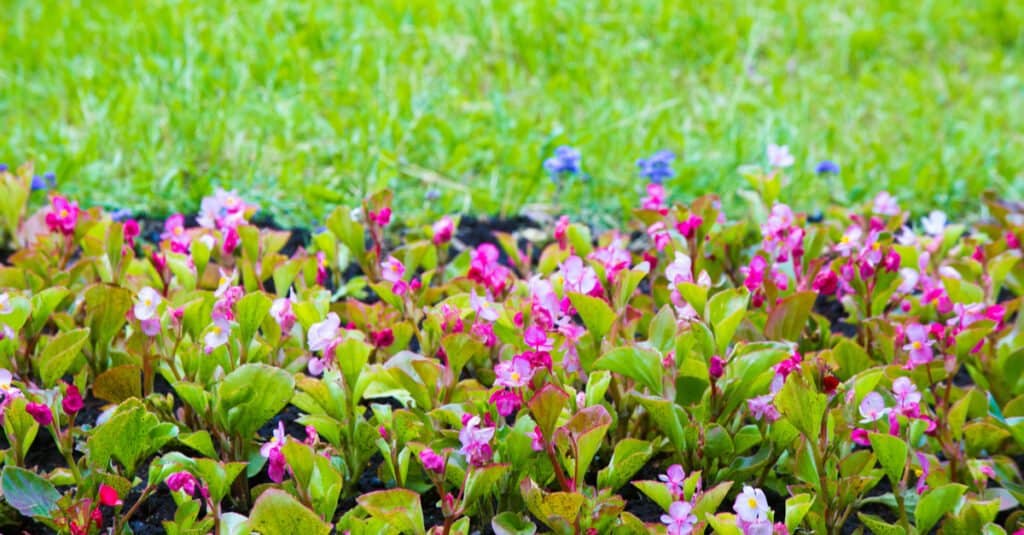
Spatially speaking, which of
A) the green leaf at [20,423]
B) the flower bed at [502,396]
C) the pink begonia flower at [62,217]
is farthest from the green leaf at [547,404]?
the pink begonia flower at [62,217]

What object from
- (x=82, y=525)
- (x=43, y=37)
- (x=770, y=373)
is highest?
(x=43, y=37)

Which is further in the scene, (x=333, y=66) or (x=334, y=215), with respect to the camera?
(x=333, y=66)

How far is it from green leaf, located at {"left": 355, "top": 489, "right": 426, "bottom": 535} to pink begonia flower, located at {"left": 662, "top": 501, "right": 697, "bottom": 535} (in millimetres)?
364

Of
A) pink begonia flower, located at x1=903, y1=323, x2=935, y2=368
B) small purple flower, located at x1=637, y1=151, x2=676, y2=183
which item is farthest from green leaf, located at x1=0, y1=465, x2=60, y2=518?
small purple flower, located at x1=637, y1=151, x2=676, y2=183

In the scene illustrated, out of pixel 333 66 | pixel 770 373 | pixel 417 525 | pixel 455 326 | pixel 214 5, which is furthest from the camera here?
pixel 214 5

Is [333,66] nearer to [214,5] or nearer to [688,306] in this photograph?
[214,5]

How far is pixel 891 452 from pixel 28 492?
131 cm

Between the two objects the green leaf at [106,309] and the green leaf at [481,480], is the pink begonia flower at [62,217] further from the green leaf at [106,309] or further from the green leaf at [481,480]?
the green leaf at [481,480]

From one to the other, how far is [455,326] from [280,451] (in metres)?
0.45

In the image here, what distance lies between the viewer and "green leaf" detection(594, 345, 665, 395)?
72.5 inches

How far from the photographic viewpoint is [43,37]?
449cm

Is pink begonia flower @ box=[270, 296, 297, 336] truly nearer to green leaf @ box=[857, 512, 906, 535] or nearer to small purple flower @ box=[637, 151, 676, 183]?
green leaf @ box=[857, 512, 906, 535]

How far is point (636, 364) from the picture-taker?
1862 mm

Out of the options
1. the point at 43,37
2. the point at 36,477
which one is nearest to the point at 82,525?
the point at 36,477
